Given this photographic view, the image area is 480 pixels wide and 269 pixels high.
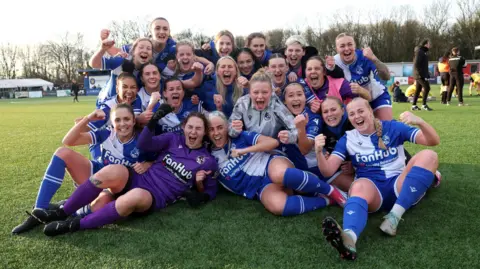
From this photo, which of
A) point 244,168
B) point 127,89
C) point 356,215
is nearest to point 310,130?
point 244,168

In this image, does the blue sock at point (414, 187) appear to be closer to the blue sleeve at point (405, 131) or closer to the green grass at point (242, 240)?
the green grass at point (242, 240)

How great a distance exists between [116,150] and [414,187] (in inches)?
107

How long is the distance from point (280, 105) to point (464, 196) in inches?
78.9

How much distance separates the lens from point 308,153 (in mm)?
3871

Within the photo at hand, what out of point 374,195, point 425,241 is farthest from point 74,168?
point 425,241

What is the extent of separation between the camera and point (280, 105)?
12.8 ft

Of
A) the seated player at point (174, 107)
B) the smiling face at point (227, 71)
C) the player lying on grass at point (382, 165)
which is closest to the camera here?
the player lying on grass at point (382, 165)

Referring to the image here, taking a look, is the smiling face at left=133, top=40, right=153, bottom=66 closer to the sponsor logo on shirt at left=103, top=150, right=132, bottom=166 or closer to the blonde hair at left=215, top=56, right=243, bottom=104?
the blonde hair at left=215, top=56, right=243, bottom=104

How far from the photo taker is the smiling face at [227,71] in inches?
169

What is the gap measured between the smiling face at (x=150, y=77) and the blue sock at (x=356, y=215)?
2.55 meters

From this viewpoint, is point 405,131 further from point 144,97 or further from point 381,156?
point 144,97

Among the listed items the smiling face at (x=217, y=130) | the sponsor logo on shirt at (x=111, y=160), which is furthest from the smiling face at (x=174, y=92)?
the sponsor logo on shirt at (x=111, y=160)

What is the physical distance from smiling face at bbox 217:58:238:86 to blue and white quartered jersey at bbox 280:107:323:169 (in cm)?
101

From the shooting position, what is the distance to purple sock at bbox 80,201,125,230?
298 centimetres
